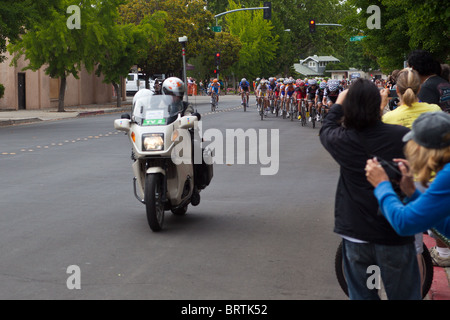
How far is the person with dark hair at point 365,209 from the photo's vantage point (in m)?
4.14

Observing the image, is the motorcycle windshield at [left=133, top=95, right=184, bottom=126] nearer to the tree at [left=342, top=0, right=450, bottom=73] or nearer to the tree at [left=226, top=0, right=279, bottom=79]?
the tree at [left=342, top=0, right=450, bottom=73]

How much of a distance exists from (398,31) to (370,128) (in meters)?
21.4

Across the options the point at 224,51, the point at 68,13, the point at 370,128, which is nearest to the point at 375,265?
the point at 370,128

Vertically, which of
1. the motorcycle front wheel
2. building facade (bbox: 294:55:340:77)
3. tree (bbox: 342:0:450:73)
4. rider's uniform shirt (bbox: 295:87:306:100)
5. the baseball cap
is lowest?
the motorcycle front wheel

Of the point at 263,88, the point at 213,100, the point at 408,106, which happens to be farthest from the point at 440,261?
the point at 213,100

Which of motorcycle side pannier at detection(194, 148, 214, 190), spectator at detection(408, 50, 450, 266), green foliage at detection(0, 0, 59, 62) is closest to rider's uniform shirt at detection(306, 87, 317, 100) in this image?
green foliage at detection(0, 0, 59, 62)

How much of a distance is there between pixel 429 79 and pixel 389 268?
13.5 feet

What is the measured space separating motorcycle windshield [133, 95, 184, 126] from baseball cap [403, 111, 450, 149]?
17.7ft

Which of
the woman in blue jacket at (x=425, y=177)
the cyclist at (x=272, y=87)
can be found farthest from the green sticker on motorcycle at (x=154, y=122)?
the cyclist at (x=272, y=87)

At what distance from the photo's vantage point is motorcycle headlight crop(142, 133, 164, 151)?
864cm

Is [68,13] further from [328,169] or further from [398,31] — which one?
[328,169]

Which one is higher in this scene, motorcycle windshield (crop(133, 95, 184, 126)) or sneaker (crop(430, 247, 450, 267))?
motorcycle windshield (crop(133, 95, 184, 126))

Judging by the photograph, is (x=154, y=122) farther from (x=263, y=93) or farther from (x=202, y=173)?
(x=263, y=93)

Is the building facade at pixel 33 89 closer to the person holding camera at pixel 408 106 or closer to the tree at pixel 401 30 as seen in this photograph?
the tree at pixel 401 30
